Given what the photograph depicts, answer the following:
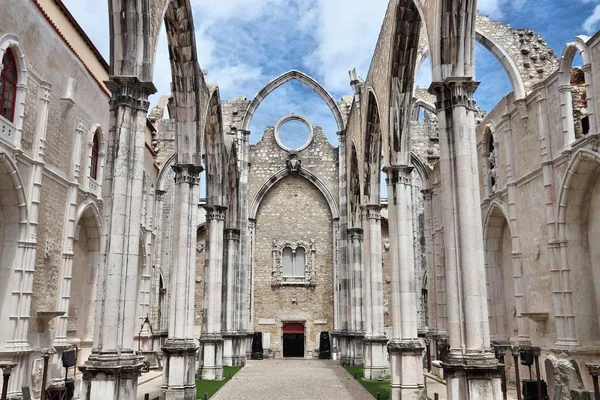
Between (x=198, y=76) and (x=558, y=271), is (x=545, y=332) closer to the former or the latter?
(x=558, y=271)

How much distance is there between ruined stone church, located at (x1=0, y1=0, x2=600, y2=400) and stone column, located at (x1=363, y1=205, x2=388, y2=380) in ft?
0.20

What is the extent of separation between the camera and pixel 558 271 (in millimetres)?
11328

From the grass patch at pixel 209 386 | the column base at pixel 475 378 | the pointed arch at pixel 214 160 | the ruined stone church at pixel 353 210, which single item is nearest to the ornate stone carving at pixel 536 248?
the ruined stone church at pixel 353 210

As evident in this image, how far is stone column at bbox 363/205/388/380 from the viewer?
1597cm

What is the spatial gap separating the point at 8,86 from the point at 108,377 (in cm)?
648

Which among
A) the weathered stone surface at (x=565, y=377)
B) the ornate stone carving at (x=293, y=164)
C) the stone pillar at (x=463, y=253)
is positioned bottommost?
the weathered stone surface at (x=565, y=377)

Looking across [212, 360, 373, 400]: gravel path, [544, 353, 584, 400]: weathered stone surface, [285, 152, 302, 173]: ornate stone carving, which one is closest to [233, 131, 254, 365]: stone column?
[285, 152, 302, 173]: ornate stone carving

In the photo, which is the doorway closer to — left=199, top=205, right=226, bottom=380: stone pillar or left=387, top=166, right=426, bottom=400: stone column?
left=199, top=205, right=226, bottom=380: stone pillar

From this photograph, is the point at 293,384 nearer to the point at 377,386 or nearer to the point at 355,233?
the point at 377,386

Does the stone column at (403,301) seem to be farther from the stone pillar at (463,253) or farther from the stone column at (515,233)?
the stone pillar at (463,253)

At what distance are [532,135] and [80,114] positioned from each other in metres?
11.4

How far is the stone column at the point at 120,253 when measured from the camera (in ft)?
24.2

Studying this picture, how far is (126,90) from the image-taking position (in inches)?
326

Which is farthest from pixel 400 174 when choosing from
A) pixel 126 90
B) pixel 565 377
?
pixel 126 90
